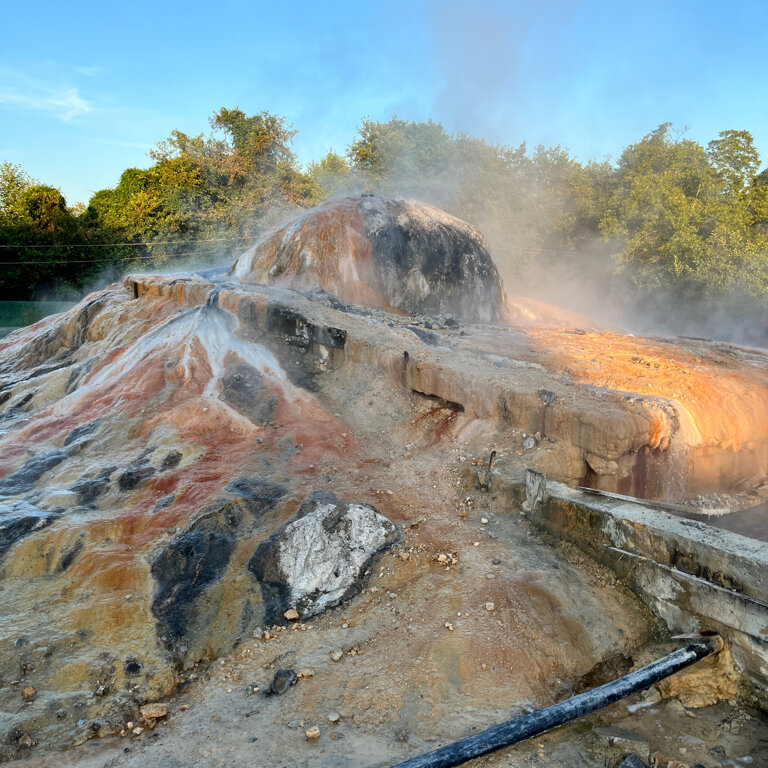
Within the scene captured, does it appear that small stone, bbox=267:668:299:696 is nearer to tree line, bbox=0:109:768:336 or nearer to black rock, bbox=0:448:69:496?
black rock, bbox=0:448:69:496

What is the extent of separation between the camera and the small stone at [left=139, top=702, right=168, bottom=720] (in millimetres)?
3811

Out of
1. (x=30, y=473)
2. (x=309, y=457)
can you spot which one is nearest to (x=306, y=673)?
(x=309, y=457)

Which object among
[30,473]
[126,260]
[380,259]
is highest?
[126,260]

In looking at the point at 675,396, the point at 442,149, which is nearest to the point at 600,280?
the point at 442,149

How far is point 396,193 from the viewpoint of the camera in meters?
20.3

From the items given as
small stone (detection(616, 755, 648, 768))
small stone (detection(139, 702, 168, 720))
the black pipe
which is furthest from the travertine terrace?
small stone (detection(616, 755, 648, 768))

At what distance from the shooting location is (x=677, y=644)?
412 centimetres

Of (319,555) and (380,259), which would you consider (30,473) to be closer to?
(319,555)

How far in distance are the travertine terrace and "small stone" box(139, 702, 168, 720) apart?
173mm

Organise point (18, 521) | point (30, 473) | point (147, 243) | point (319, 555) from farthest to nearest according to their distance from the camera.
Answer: point (147, 243), point (30, 473), point (18, 521), point (319, 555)

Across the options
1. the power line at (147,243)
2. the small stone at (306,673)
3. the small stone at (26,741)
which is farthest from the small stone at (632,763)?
the power line at (147,243)

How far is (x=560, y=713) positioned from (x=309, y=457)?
4.03 m

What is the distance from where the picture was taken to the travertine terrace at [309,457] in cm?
421

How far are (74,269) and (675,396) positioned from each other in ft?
70.6
